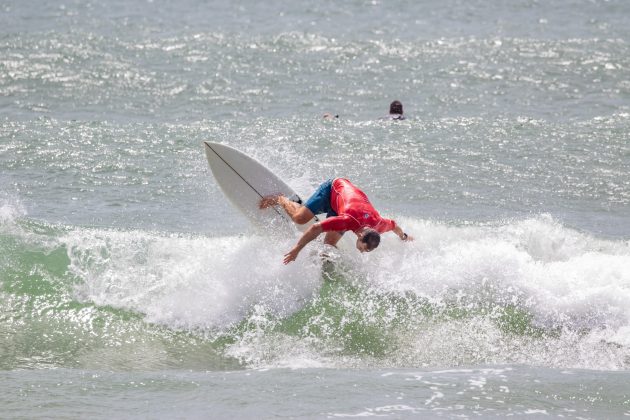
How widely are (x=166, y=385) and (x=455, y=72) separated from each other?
46.9 feet

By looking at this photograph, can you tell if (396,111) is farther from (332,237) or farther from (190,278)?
(190,278)

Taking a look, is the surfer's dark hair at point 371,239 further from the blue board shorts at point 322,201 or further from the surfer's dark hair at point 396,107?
the surfer's dark hair at point 396,107

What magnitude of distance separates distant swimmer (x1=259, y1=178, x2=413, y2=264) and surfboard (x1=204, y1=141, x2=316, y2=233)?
0.41 feet

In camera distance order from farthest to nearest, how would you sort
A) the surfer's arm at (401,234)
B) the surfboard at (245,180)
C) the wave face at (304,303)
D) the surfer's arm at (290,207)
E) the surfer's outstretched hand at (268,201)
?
the surfboard at (245,180), the surfer's outstretched hand at (268,201), the surfer's arm at (290,207), the surfer's arm at (401,234), the wave face at (304,303)

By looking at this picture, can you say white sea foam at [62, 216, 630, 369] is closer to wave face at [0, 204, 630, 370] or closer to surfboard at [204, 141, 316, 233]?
wave face at [0, 204, 630, 370]

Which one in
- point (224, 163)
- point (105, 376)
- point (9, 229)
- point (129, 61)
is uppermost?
point (129, 61)

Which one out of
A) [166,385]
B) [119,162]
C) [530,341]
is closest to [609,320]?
[530,341]

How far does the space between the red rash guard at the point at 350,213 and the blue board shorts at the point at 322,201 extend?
0.06 metres

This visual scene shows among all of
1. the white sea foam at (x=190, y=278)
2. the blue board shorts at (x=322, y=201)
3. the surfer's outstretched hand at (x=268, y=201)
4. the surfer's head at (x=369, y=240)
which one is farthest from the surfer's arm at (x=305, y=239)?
the surfer's outstretched hand at (x=268, y=201)

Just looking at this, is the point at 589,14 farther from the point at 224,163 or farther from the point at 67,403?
the point at 67,403

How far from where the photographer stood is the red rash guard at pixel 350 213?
876 cm

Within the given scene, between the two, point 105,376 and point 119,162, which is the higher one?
point 119,162

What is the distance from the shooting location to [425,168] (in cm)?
1420

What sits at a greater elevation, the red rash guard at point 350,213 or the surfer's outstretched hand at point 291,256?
the red rash guard at point 350,213
